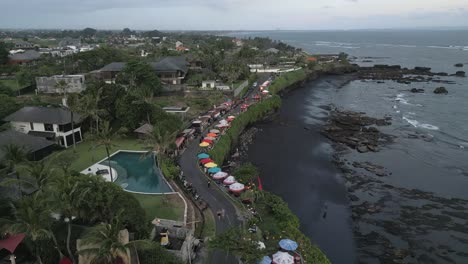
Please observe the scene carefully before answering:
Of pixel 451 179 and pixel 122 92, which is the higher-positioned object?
pixel 122 92

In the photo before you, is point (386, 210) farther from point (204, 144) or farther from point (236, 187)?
point (204, 144)

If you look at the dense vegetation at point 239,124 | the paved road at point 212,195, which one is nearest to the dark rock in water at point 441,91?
the dense vegetation at point 239,124

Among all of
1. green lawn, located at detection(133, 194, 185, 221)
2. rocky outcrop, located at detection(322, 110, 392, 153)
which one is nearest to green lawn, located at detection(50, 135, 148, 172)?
green lawn, located at detection(133, 194, 185, 221)

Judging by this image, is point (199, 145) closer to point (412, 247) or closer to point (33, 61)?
point (412, 247)

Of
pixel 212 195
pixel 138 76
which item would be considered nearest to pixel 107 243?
pixel 212 195

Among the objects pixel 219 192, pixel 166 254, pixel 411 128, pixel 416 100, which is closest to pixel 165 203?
pixel 219 192
